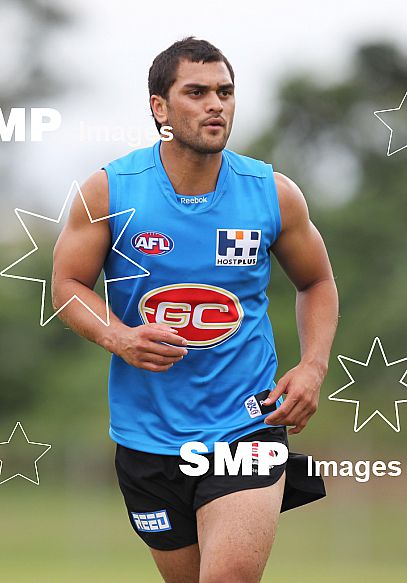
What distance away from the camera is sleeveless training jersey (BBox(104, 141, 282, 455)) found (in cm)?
513

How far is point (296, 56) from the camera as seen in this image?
31.9 meters

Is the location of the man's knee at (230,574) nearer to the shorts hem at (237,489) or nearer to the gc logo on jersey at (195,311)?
the shorts hem at (237,489)

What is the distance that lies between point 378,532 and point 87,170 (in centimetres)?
1431

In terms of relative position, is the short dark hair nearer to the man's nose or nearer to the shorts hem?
the man's nose

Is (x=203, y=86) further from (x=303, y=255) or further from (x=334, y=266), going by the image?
(x=334, y=266)

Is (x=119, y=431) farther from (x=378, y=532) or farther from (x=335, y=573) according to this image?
(x=378, y=532)

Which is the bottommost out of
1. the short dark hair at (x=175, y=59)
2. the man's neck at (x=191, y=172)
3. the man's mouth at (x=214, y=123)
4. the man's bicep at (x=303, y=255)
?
the man's bicep at (x=303, y=255)

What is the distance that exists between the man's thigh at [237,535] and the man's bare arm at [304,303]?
0.30 meters

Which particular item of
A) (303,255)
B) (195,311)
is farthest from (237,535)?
(303,255)

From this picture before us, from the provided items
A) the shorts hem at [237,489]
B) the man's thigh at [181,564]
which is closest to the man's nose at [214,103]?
the shorts hem at [237,489]

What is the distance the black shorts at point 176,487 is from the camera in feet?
16.6

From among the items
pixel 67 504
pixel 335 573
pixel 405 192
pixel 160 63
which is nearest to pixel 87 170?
pixel 335 573

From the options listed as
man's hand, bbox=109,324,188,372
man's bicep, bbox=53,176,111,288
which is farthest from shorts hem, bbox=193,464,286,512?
man's bicep, bbox=53,176,111,288

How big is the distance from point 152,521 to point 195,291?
0.93 meters
